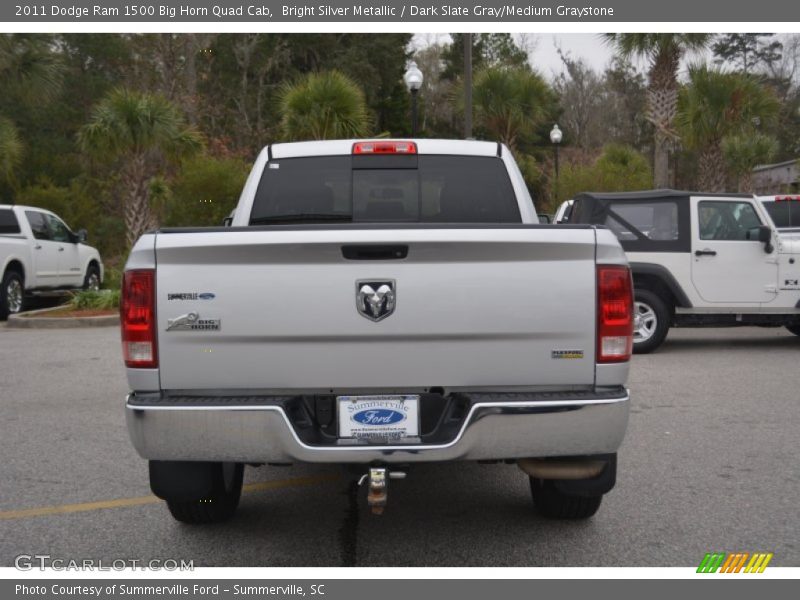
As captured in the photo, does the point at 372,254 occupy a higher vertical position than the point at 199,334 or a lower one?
higher

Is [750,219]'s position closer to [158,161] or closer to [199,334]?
[199,334]

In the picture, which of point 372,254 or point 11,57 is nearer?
point 372,254

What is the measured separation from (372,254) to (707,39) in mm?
22554

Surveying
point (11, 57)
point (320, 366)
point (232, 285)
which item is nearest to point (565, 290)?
point (320, 366)

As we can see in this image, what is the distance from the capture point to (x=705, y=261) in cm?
1028

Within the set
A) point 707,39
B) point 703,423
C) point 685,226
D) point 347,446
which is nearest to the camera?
point 347,446

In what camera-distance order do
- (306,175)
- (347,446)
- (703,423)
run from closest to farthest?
1. (347,446)
2. (306,175)
3. (703,423)

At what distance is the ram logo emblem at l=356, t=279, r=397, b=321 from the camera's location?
3510 millimetres

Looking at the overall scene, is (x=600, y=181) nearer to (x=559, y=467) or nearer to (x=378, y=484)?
(x=559, y=467)

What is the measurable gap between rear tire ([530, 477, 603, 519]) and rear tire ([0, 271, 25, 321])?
1286 centimetres

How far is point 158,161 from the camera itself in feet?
104

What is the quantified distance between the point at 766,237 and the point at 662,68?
14749mm

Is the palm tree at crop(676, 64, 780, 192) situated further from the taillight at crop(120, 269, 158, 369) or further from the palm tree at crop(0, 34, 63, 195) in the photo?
the taillight at crop(120, 269, 158, 369)

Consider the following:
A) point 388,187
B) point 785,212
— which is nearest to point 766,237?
point 785,212
